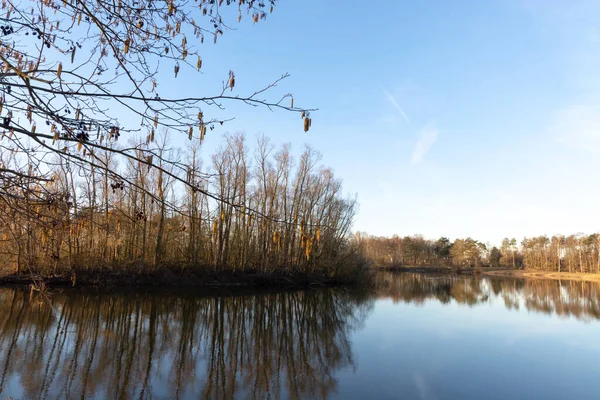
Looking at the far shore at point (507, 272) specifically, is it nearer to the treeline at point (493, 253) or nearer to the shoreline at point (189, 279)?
the treeline at point (493, 253)

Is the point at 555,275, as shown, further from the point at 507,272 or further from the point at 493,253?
the point at 493,253

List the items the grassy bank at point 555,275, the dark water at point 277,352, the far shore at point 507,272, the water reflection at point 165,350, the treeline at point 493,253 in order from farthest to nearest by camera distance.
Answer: the treeline at point 493,253
the far shore at point 507,272
the grassy bank at point 555,275
the dark water at point 277,352
the water reflection at point 165,350

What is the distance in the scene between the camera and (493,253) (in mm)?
82688

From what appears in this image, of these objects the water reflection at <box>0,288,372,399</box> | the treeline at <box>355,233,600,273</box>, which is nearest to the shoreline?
the water reflection at <box>0,288,372,399</box>

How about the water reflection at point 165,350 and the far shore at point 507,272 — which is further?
the far shore at point 507,272

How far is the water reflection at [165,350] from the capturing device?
259 inches

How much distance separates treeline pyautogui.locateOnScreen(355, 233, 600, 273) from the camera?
65.1 m

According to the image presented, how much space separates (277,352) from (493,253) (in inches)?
3385

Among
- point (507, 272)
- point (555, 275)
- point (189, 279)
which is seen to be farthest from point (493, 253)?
point (189, 279)

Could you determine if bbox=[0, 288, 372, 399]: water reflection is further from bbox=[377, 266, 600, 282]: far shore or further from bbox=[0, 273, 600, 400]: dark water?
bbox=[377, 266, 600, 282]: far shore

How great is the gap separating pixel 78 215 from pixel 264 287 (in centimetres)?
2501

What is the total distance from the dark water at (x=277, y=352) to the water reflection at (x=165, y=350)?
3 cm

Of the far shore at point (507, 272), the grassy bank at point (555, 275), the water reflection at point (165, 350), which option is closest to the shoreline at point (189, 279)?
the water reflection at point (165, 350)

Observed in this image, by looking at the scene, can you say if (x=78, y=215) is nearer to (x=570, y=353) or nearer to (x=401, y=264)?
(x=570, y=353)
